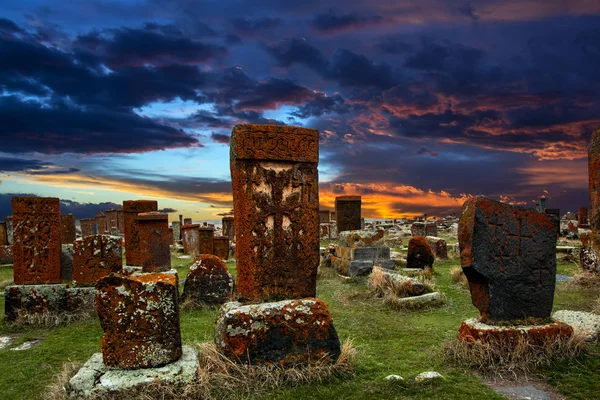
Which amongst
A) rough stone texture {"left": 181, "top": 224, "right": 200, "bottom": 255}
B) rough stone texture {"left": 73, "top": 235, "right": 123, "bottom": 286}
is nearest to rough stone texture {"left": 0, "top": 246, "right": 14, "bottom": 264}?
rough stone texture {"left": 181, "top": 224, "right": 200, "bottom": 255}

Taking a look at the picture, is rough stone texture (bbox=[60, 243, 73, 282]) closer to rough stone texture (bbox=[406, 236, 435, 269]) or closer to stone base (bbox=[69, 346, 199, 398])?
stone base (bbox=[69, 346, 199, 398])

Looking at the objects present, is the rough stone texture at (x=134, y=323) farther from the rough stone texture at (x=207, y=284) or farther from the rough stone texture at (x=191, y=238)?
the rough stone texture at (x=191, y=238)

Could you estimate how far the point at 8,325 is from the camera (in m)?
7.82

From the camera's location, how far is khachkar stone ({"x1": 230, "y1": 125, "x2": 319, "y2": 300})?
510cm

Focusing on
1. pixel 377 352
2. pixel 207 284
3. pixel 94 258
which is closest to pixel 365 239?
pixel 207 284

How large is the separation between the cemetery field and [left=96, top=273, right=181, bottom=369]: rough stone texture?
91 centimetres

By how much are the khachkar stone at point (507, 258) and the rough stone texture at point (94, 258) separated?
669cm

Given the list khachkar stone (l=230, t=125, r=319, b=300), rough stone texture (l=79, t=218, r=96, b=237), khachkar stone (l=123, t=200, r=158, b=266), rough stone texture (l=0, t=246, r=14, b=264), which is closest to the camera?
khachkar stone (l=230, t=125, r=319, b=300)

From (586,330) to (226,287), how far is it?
6.35m

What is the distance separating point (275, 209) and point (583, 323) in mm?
4444

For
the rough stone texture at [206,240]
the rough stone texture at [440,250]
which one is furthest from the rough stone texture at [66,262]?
the rough stone texture at [440,250]

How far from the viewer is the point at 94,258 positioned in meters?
8.59

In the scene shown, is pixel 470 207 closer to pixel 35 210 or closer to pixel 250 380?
pixel 250 380

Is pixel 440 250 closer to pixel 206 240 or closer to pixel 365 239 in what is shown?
pixel 365 239
